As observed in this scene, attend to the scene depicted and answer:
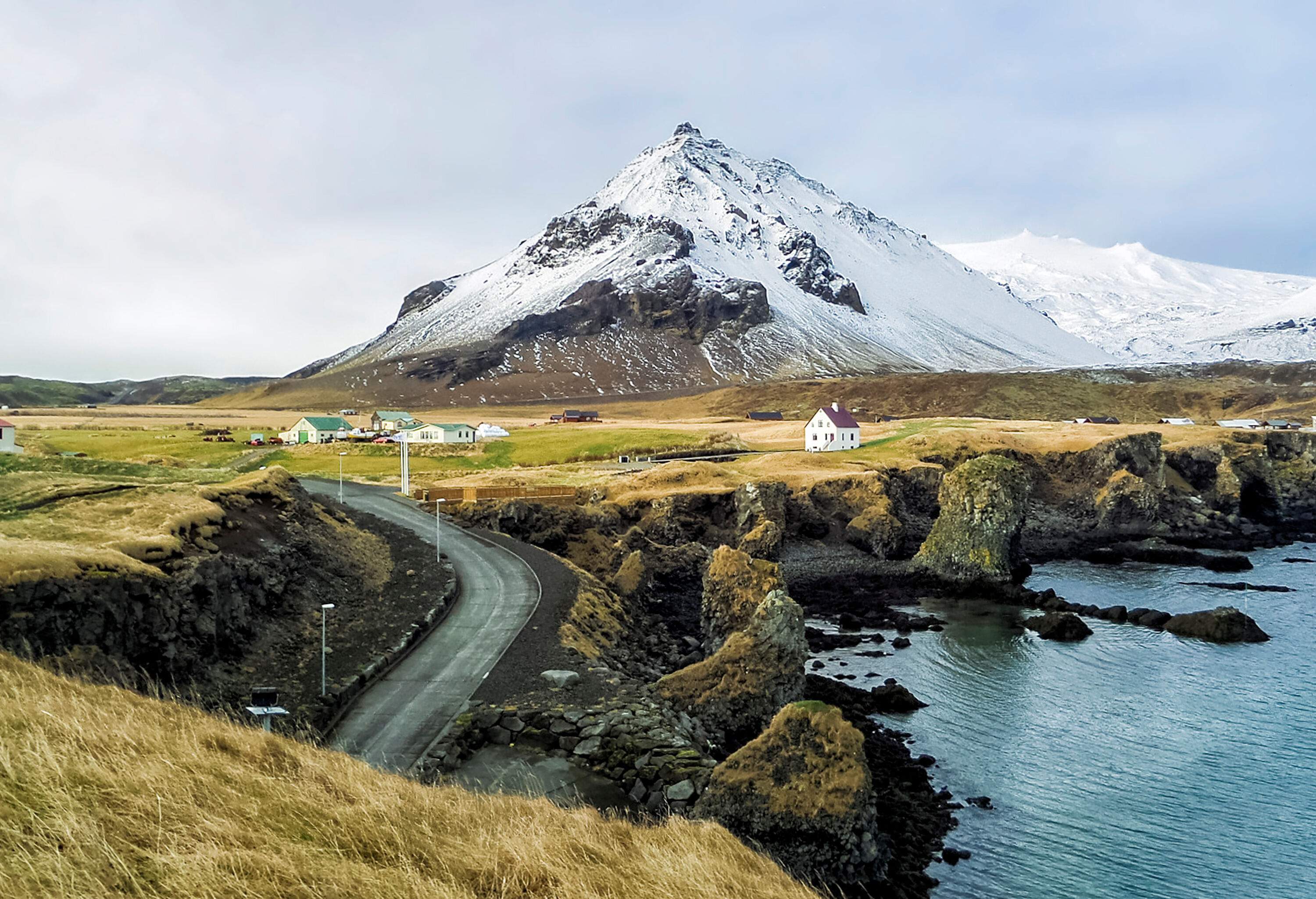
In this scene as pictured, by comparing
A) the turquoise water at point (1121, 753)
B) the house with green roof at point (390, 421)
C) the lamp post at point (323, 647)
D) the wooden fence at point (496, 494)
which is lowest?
the turquoise water at point (1121, 753)

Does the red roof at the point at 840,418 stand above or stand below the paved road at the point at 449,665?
above

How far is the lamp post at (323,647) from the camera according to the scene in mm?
20581

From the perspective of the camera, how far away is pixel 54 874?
6.25 m

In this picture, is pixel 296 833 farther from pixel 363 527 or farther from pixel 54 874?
pixel 363 527

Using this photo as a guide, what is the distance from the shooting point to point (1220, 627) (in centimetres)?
3934

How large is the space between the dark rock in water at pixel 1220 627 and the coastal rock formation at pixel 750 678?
82.5 feet

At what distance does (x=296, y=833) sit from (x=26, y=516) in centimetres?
2350

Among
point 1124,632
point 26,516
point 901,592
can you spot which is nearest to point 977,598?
point 901,592

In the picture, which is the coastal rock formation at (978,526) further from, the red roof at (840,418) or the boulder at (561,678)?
the boulder at (561,678)

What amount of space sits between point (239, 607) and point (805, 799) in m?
17.4

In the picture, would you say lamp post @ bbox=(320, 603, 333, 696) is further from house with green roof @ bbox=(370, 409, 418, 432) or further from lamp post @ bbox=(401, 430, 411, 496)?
house with green roof @ bbox=(370, 409, 418, 432)

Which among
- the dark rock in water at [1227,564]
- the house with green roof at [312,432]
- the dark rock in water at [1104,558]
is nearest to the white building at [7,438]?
the house with green roof at [312,432]

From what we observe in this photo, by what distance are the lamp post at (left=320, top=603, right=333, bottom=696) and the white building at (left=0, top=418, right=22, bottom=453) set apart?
1199 inches

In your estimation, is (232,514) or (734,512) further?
(734,512)
